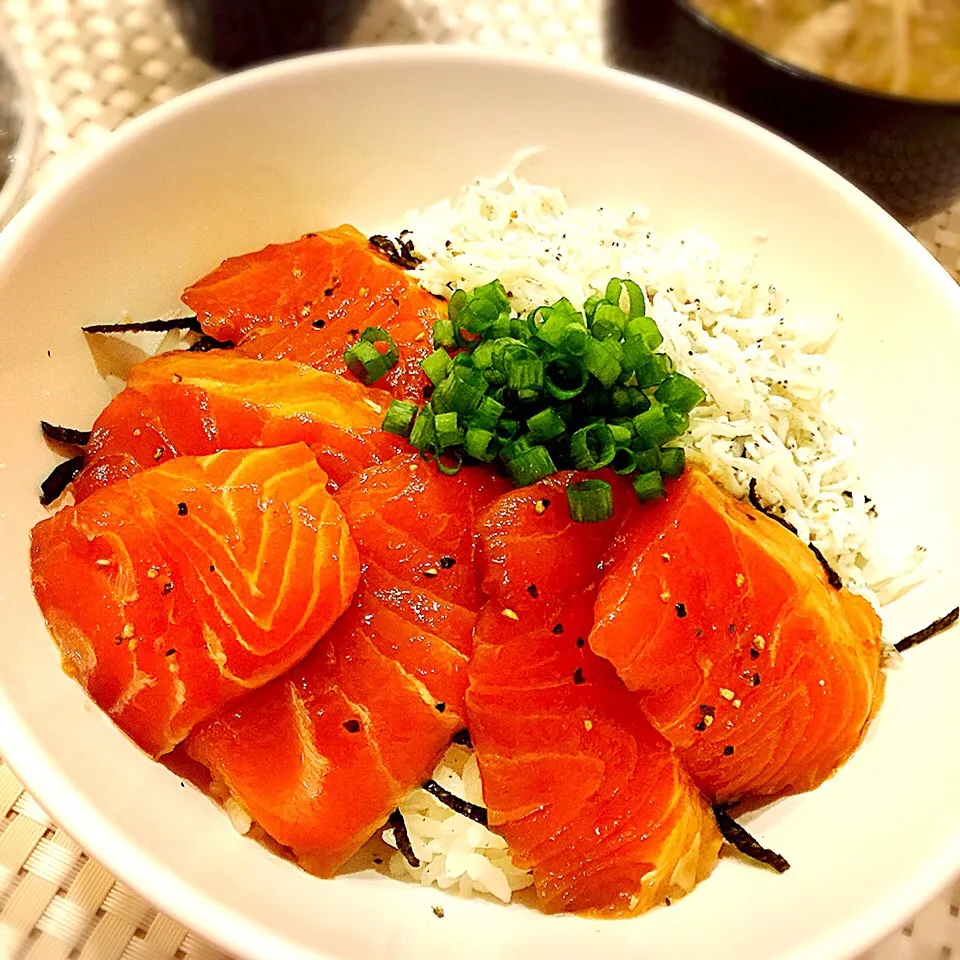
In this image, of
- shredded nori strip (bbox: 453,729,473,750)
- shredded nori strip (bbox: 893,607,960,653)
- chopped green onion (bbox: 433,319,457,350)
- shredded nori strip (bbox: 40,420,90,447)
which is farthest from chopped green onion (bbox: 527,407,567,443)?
shredded nori strip (bbox: 40,420,90,447)

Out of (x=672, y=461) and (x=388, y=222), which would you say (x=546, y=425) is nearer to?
(x=672, y=461)

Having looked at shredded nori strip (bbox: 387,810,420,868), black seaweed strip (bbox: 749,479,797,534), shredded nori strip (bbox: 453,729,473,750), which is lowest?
shredded nori strip (bbox: 387,810,420,868)

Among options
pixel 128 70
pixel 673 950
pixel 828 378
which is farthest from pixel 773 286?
pixel 128 70

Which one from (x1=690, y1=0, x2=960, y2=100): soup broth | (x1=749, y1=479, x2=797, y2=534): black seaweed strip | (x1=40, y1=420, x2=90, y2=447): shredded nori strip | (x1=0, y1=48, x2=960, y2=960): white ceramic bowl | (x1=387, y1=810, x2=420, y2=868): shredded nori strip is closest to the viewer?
(x1=0, y1=48, x2=960, y2=960): white ceramic bowl

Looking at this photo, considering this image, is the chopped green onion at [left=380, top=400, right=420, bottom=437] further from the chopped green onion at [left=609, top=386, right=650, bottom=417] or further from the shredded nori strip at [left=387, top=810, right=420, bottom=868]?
the shredded nori strip at [left=387, top=810, right=420, bottom=868]

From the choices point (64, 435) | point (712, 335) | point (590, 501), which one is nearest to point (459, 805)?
point (590, 501)

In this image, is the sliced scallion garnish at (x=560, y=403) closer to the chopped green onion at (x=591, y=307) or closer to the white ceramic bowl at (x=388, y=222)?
the chopped green onion at (x=591, y=307)

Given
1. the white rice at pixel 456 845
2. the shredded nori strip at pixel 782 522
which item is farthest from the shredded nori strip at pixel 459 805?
the shredded nori strip at pixel 782 522
